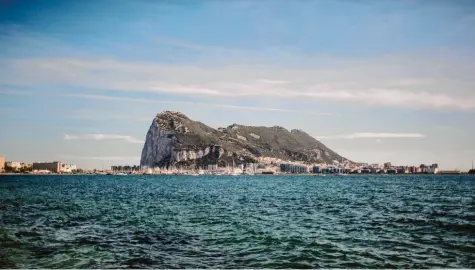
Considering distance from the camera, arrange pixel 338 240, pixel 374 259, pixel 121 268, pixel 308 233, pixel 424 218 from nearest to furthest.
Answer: pixel 121 268, pixel 374 259, pixel 338 240, pixel 308 233, pixel 424 218

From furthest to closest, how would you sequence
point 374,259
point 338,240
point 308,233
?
point 308,233 → point 338,240 → point 374,259

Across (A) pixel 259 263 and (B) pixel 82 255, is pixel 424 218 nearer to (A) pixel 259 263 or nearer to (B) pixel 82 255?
(A) pixel 259 263

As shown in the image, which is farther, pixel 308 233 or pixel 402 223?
pixel 402 223

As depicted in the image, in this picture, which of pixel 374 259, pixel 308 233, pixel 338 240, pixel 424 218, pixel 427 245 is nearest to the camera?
pixel 374 259

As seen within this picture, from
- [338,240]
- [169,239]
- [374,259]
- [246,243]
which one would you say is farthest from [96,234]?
[374,259]

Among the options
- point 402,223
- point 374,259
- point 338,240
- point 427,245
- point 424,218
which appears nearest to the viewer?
point 374,259

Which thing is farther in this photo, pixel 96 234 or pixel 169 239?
pixel 96 234

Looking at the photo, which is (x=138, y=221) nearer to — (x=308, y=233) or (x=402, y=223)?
(x=308, y=233)

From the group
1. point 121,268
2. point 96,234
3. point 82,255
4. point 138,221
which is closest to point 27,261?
point 82,255
